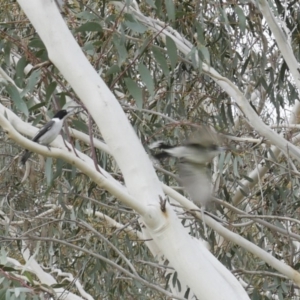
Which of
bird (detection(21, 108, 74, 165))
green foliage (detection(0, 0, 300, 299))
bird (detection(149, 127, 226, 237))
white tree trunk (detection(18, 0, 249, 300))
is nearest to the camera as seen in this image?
white tree trunk (detection(18, 0, 249, 300))

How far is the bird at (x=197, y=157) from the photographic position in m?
2.58

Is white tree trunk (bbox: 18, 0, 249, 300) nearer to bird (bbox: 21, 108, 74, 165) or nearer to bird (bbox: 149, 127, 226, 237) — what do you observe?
bird (bbox: 21, 108, 74, 165)

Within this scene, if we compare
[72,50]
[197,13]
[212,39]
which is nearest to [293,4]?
[212,39]

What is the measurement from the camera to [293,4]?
3.31 metres

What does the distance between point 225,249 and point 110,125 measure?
1886 mm

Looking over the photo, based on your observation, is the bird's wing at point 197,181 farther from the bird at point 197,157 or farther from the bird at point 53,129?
the bird at point 53,129

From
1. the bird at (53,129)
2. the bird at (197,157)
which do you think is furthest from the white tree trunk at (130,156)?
the bird at (197,157)

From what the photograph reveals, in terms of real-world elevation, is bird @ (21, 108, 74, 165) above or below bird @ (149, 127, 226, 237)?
above

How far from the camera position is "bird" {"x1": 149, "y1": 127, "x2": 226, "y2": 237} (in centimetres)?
258

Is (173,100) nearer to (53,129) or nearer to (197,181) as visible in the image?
(197,181)

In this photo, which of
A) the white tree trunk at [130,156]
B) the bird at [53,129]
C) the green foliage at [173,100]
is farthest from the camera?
the green foliage at [173,100]

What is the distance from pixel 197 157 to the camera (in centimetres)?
260

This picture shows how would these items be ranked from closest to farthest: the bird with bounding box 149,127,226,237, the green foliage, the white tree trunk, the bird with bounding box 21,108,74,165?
1. the white tree trunk
2. the bird with bounding box 21,108,74,165
3. the bird with bounding box 149,127,226,237
4. the green foliage

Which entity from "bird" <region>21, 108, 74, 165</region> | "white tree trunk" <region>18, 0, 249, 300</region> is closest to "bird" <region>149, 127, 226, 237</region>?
"bird" <region>21, 108, 74, 165</region>
